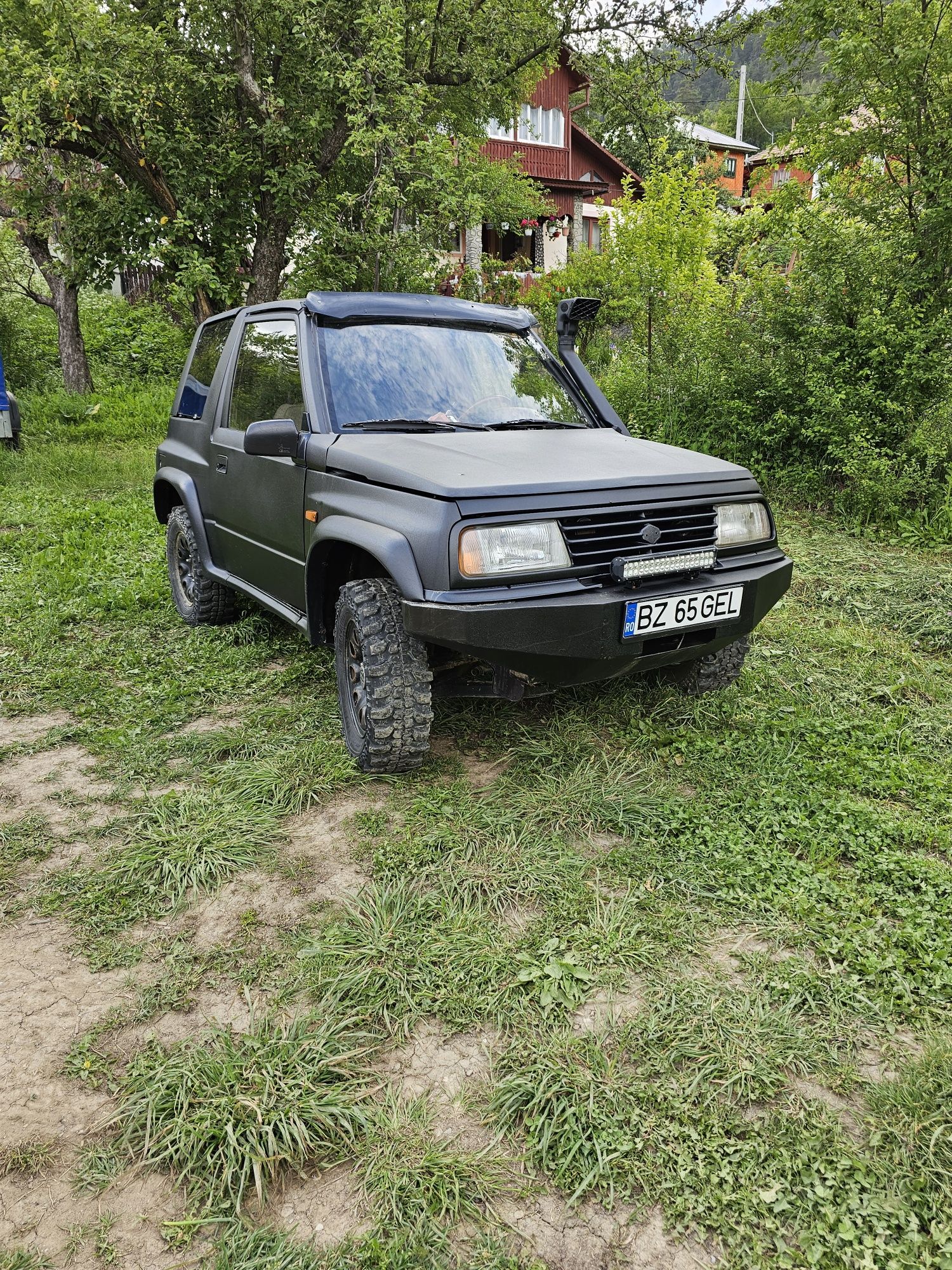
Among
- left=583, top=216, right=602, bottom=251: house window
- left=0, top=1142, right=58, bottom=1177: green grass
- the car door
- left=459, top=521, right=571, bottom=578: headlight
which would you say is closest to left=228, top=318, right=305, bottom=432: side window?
the car door

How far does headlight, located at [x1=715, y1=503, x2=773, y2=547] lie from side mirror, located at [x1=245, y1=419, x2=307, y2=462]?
1673mm

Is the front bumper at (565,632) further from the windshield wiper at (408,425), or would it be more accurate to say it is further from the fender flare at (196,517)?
the fender flare at (196,517)

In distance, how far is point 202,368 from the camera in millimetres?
5023

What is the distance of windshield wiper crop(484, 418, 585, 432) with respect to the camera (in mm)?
3672

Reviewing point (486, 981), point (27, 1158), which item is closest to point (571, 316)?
point (486, 981)

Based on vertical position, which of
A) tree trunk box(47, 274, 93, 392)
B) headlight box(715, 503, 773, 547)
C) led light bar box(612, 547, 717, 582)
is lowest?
led light bar box(612, 547, 717, 582)

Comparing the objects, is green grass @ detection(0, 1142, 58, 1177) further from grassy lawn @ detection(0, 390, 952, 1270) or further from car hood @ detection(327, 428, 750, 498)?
car hood @ detection(327, 428, 750, 498)

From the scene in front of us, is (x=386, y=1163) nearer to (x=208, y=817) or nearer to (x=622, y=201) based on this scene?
(x=208, y=817)

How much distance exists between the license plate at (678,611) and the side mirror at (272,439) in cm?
151

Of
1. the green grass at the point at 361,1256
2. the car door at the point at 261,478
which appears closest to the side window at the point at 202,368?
the car door at the point at 261,478

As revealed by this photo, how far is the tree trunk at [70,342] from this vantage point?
43.4 feet

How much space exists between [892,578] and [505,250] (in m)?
26.7

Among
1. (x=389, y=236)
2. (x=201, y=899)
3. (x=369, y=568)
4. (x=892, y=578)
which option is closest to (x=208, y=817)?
(x=201, y=899)

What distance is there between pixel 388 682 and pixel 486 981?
1.17 meters
